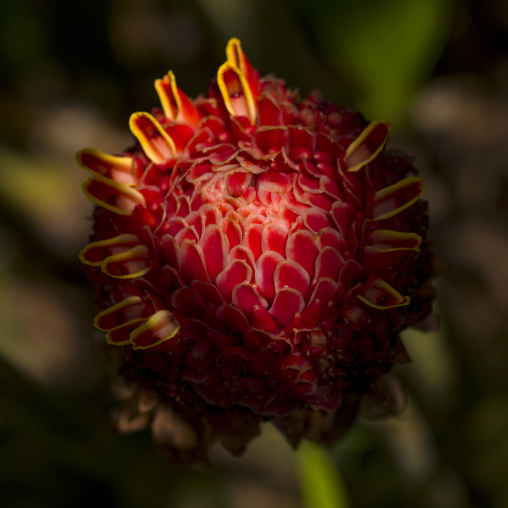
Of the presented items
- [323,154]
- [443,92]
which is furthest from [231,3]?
[443,92]

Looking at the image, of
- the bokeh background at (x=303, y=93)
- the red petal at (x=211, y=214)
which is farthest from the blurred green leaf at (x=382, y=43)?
the red petal at (x=211, y=214)

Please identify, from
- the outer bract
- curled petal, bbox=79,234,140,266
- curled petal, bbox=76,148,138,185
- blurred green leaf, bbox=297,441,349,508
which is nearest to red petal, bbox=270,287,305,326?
the outer bract

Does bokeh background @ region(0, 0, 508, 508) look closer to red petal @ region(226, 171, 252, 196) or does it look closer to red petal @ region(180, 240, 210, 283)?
red petal @ region(180, 240, 210, 283)

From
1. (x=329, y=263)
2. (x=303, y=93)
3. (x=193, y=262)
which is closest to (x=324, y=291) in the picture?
(x=329, y=263)

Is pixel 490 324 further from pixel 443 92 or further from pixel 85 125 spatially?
pixel 85 125

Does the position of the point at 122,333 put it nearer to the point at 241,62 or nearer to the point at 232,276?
the point at 232,276

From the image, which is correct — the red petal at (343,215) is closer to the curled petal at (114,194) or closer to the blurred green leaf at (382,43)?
the curled petal at (114,194)
